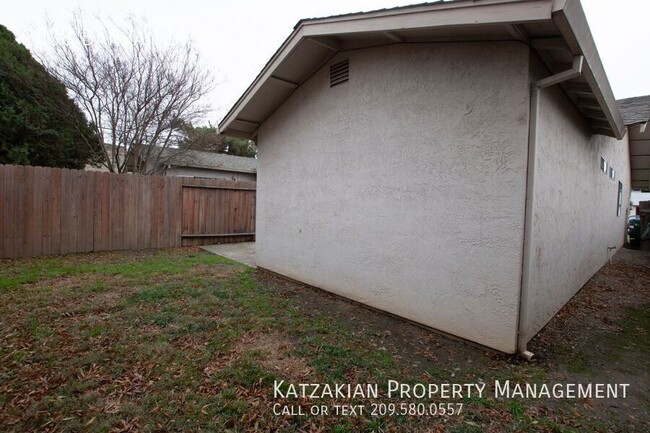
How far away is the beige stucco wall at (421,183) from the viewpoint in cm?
313

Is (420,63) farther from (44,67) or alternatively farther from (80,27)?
(44,67)

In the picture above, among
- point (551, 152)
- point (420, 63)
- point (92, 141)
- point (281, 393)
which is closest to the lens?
point (281, 393)

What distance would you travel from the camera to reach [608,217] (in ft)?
26.4

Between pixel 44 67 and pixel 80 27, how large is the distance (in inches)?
86.4

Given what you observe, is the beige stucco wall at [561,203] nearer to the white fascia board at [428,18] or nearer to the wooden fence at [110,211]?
the white fascia board at [428,18]

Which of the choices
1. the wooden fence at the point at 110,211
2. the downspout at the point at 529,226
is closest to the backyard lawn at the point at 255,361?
the downspout at the point at 529,226

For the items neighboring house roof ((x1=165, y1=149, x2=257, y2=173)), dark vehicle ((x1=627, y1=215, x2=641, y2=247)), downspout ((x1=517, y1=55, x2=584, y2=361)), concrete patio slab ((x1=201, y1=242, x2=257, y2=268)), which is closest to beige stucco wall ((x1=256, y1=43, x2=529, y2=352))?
downspout ((x1=517, y1=55, x2=584, y2=361))

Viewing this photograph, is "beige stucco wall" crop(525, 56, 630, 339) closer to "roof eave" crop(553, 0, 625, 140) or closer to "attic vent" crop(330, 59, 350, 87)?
"roof eave" crop(553, 0, 625, 140)

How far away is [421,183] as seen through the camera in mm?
3791

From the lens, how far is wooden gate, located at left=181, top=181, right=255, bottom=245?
9.37 meters

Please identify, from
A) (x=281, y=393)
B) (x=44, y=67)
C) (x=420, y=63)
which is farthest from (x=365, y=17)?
(x=44, y=67)

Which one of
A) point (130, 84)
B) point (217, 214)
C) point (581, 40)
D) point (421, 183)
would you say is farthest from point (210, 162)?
point (581, 40)

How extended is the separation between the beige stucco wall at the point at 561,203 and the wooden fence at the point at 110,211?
8673 millimetres

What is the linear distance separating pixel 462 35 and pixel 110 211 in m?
8.57
